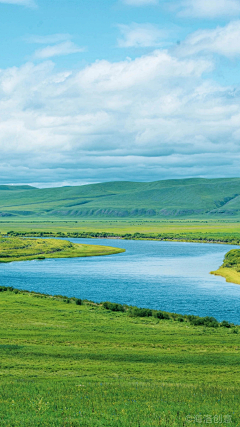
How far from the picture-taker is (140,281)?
6750 centimetres

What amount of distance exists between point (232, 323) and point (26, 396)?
26794mm

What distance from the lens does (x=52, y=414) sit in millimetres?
15570

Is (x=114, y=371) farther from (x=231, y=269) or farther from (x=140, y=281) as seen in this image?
(x=231, y=269)

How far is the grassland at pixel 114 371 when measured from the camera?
15.8 m

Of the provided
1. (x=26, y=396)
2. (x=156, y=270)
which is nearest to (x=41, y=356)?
(x=26, y=396)

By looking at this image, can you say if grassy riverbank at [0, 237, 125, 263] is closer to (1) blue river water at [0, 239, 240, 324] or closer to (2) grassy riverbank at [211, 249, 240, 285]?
(1) blue river water at [0, 239, 240, 324]

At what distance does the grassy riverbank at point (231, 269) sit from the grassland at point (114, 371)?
3178 centimetres

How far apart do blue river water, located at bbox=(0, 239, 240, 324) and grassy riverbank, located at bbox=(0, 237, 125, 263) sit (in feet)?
23.6

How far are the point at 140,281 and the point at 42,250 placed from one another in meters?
55.0

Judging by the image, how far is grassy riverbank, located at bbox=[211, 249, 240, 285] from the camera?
70238mm
